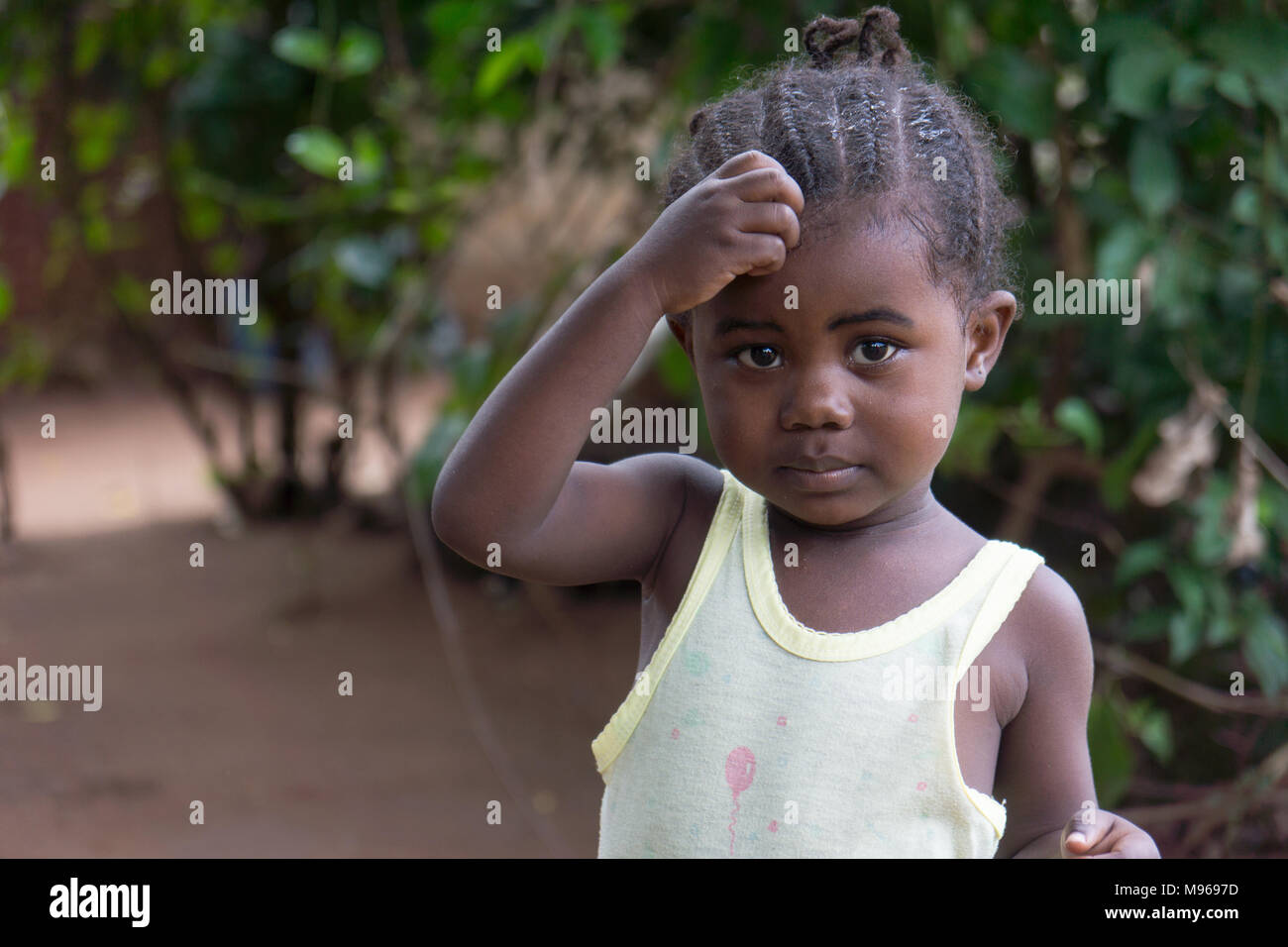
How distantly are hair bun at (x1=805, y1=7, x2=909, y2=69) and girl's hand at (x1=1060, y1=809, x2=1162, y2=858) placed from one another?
0.69 meters

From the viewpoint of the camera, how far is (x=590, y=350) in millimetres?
1059

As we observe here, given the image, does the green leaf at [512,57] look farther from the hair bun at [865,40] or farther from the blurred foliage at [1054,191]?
the hair bun at [865,40]

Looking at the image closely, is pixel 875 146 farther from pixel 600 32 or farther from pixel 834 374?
pixel 600 32

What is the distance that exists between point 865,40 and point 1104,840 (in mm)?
729

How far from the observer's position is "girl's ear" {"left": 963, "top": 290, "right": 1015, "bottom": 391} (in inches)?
46.9

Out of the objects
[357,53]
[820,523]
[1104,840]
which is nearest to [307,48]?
[357,53]

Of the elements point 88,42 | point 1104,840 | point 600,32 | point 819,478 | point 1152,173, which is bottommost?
point 1104,840

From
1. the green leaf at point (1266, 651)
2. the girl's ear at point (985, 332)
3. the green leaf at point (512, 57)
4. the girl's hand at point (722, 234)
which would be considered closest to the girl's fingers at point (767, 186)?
the girl's hand at point (722, 234)

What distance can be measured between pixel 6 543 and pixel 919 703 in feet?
13.8

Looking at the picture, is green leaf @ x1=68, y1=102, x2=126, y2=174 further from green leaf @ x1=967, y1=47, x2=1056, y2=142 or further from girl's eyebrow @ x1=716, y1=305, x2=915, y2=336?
girl's eyebrow @ x1=716, y1=305, x2=915, y2=336

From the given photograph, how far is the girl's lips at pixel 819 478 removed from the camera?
1.09 meters

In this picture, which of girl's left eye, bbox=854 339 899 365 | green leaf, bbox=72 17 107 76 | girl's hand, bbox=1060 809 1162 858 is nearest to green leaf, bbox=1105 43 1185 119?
girl's left eye, bbox=854 339 899 365
